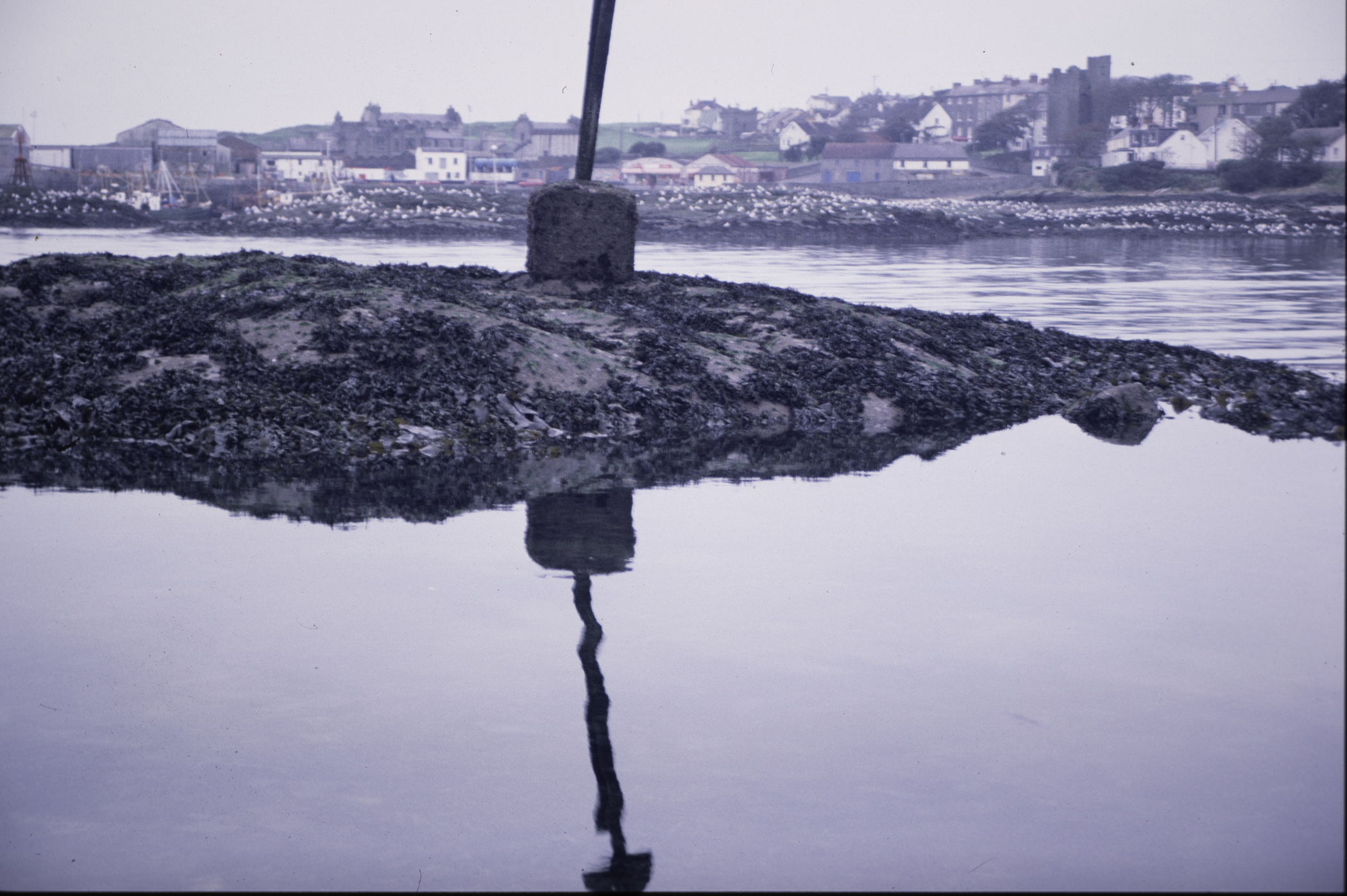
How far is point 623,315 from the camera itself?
42.5 feet

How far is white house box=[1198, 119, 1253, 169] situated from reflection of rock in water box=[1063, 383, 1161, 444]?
1939 centimetres

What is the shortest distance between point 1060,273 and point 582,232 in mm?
23858

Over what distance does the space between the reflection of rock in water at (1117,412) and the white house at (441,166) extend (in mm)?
123635

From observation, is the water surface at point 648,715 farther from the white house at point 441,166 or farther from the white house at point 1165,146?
the white house at point 441,166

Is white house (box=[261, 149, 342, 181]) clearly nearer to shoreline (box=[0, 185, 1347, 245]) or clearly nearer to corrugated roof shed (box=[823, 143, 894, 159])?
shoreline (box=[0, 185, 1347, 245])

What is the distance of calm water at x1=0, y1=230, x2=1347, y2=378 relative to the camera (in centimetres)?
1877

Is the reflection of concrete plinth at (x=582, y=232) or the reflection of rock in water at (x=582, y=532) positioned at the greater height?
the reflection of concrete plinth at (x=582, y=232)

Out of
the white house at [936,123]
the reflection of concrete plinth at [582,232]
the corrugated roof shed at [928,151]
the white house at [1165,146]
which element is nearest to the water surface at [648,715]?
the reflection of concrete plinth at [582,232]

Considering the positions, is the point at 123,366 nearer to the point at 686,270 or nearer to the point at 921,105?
the point at 686,270

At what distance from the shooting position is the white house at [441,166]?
12925cm

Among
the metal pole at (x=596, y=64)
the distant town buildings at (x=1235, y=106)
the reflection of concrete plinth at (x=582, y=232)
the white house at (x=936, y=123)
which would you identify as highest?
the white house at (x=936, y=123)

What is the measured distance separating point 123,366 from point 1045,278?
26.3 metres

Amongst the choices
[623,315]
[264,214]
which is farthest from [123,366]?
[264,214]

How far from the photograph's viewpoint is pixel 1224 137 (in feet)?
170
